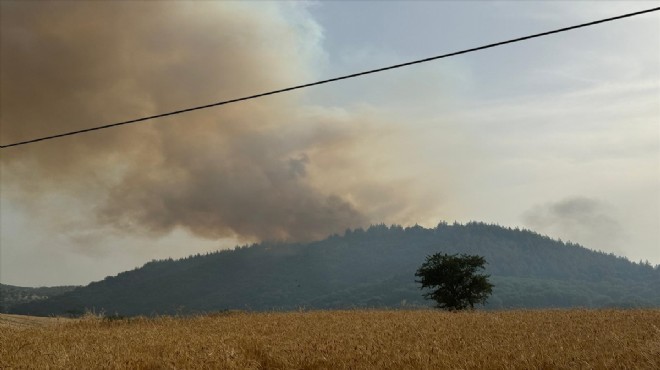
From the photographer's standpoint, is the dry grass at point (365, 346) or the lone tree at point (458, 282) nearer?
the dry grass at point (365, 346)

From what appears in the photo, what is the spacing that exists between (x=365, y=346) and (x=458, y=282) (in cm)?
4676

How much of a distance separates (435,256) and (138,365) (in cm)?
5121

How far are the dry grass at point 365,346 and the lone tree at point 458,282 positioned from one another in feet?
125

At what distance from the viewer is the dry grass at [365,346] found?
11953mm

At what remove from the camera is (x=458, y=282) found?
5938cm

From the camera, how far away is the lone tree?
59094 mm

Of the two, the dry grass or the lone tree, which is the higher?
the lone tree

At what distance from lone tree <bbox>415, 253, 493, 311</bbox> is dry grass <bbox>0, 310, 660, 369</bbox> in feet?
125

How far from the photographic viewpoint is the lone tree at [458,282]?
59094 millimetres

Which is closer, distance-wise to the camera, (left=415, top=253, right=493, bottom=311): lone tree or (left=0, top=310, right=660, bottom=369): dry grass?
(left=0, top=310, right=660, bottom=369): dry grass

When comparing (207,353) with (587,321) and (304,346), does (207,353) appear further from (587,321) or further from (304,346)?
(587,321)

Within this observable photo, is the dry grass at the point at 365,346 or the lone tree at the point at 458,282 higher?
the lone tree at the point at 458,282

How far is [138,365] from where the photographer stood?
12.4 metres

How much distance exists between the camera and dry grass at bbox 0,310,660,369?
12.0 metres
